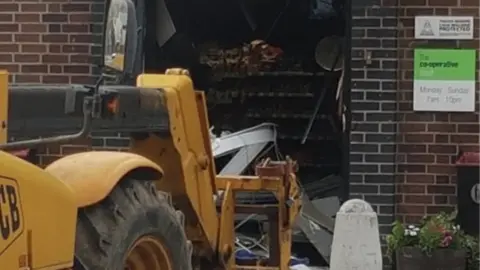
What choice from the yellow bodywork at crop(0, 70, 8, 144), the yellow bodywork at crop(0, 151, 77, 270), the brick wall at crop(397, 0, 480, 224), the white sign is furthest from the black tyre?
the white sign

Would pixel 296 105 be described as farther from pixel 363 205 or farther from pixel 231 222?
pixel 231 222

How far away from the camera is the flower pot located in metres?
9.12

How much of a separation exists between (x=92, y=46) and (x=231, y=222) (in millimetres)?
3810

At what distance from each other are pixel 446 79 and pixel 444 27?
448 millimetres

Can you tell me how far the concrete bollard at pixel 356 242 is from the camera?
8.78 metres

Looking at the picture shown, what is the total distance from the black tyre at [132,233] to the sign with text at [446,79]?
15.3ft

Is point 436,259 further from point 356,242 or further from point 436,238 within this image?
point 356,242

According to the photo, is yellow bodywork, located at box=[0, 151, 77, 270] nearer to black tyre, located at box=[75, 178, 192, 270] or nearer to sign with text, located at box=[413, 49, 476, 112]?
black tyre, located at box=[75, 178, 192, 270]

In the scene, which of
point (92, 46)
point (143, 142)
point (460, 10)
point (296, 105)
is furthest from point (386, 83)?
point (143, 142)

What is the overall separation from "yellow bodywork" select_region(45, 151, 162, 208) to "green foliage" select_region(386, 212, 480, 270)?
4640 mm

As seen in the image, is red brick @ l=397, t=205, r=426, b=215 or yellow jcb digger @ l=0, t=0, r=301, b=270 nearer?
yellow jcb digger @ l=0, t=0, r=301, b=270

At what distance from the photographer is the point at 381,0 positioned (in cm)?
973

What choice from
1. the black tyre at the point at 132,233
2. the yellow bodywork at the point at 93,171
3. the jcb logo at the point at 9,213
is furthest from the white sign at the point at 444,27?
the jcb logo at the point at 9,213

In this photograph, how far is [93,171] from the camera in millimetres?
4637
